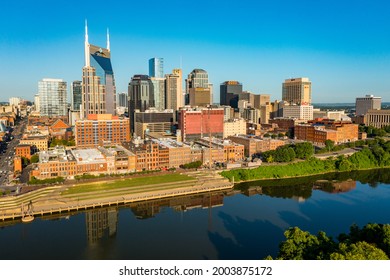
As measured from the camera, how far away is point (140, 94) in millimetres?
88625

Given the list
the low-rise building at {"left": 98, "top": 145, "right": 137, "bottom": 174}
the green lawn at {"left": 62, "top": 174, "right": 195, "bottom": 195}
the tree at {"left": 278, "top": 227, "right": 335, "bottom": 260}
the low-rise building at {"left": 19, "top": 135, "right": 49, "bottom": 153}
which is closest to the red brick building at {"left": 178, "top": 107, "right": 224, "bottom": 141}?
the low-rise building at {"left": 19, "top": 135, "right": 49, "bottom": 153}

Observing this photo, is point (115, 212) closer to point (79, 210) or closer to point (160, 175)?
point (79, 210)

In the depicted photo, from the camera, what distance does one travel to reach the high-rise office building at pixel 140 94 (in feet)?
290

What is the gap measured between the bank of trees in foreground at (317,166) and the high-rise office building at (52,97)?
86.6 meters

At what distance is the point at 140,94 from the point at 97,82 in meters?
18.9

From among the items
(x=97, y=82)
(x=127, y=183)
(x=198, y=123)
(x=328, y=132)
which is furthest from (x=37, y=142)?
(x=328, y=132)

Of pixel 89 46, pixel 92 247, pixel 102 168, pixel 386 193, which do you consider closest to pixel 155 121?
pixel 89 46

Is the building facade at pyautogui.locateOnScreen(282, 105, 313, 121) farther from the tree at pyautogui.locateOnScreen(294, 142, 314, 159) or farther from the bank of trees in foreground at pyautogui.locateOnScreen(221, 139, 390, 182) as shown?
the tree at pyautogui.locateOnScreen(294, 142, 314, 159)

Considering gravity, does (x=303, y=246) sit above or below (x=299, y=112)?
below

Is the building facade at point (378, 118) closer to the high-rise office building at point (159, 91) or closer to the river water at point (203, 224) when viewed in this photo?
the high-rise office building at point (159, 91)

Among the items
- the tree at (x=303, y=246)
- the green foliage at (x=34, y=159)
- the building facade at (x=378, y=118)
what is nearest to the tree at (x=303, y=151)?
the tree at (x=303, y=246)

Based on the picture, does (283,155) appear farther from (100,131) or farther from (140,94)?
(140,94)

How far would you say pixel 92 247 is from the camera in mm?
21531

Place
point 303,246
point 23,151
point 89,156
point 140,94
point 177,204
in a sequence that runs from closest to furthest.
Answer: 1. point 303,246
2. point 177,204
3. point 89,156
4. point 23,151
5. point 140,94
